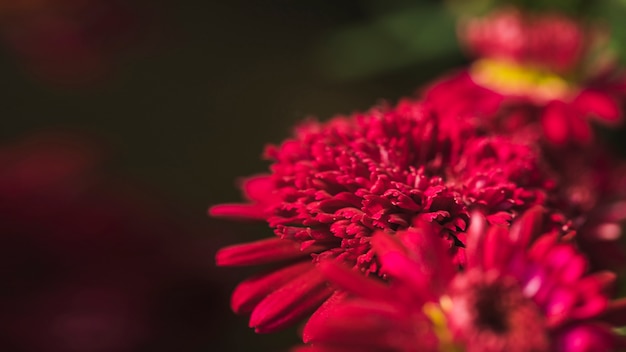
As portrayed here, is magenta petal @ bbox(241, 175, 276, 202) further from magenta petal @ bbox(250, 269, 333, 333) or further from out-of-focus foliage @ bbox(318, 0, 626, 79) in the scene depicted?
out-of-focus foliage @ bbox(318, 0, 626, 79)

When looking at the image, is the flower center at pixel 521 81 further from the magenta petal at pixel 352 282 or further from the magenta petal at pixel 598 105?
the magenta petal at pixel 352 282

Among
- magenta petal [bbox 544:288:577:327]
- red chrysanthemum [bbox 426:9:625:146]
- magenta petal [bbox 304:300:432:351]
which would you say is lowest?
magenta petal [bbox 544:288:577:327]

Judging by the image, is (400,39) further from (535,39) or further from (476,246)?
(476,246)

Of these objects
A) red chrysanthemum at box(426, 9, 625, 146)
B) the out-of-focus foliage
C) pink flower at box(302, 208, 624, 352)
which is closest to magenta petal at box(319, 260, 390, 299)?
pink flower at box(302, 208, 624, 352)

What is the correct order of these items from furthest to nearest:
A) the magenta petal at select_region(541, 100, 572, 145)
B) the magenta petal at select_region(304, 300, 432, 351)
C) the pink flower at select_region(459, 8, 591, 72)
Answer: the pink flower at select_region(459, 8, 591, 72), the magenta petal at select_region(541, 100, 572, 145), the magenta petal at select_region(304, 300, 432, 351)

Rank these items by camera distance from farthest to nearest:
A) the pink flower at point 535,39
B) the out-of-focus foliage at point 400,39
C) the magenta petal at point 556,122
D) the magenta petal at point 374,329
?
the out-of-focus foliage at point 400,39
the pink flower at point 535,39
the magenta petal at point 556,122
the magenta petal at point 374,329

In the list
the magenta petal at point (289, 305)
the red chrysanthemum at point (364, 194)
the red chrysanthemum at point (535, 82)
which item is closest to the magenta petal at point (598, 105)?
the red chrysanthemum at point (535, 82)
